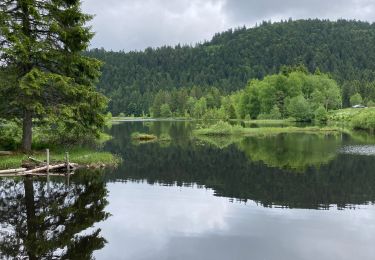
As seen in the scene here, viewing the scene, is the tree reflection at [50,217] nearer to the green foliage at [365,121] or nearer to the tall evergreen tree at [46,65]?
the tall evergreen tree at [46,65]

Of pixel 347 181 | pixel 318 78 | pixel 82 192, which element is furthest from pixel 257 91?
pixel 82 192

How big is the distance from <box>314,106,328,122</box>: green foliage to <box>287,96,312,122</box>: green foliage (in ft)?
7.86

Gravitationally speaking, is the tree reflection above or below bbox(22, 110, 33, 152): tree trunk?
below

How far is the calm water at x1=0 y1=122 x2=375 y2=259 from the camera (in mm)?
17172

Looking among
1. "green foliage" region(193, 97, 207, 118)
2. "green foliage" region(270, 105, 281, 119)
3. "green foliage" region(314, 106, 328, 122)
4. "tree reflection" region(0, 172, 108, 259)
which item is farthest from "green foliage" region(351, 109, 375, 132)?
"green foliage" region(193, 97, 207, 118)

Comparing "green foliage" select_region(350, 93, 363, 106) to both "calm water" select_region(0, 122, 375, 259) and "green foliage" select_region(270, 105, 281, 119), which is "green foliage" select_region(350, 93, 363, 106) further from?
"calm water" select_region(0, 122, 375, 259)

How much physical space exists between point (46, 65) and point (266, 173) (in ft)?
65.6

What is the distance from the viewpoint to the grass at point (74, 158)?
110 feet

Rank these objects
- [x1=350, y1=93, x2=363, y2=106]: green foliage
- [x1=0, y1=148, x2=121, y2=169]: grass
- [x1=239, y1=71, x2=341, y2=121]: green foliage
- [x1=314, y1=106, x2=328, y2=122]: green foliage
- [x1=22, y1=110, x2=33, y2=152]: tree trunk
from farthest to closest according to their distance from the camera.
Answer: [x1=350, y1=93, x2=363, y2=106]: green foliage → [x1=239, y1=71, x2=341, y2=121]: green foliage → [x1=314, y1=106, x2=328, y2=122]: green foliage → [x1=22, y1=110, x2=33, y2=152]: tree trunk → [x1=0, y1=148, x2=121, y2=169]: grass

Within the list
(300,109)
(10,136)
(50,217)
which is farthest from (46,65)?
(300,109)

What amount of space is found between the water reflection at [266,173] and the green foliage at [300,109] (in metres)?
75.3

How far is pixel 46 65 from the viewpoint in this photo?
1451 inches

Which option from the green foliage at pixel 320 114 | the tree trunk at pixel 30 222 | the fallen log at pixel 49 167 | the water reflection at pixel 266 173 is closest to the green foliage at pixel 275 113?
the green foliage at pixel 320 114

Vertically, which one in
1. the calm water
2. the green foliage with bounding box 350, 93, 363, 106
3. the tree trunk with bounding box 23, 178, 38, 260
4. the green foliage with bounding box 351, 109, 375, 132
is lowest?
the calm water
